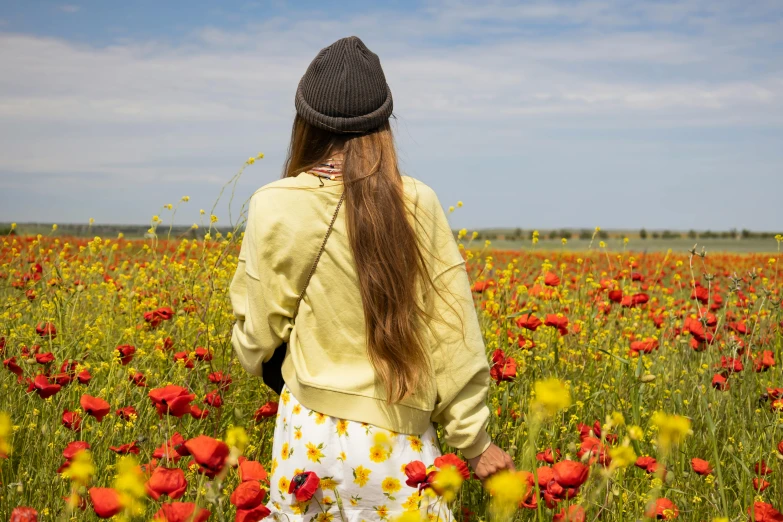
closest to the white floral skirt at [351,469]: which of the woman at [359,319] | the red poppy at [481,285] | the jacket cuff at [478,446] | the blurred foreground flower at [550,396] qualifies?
the woman at [359,319]

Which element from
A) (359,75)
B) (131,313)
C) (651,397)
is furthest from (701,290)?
(131,313)

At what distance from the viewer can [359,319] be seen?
5.64ft

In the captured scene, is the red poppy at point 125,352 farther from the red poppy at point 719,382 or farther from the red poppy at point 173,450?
the red poppy at point 719,382

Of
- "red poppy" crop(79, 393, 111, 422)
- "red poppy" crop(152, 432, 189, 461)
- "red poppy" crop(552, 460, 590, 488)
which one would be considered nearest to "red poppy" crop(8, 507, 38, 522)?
"red poppy" crop(152, 432, 189, 461)

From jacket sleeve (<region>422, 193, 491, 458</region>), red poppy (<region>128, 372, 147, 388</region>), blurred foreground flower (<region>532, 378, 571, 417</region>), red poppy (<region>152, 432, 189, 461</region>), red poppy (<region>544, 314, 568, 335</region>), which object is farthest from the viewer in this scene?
red poppy (<region>544, 314, 568, 335</region>)

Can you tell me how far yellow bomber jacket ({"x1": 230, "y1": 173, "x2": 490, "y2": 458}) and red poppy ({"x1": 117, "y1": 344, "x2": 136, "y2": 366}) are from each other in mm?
1059

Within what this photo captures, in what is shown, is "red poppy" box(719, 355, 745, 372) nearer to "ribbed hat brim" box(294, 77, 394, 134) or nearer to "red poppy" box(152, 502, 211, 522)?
"ribbed hat brim" box(294, 77, 394, 134)

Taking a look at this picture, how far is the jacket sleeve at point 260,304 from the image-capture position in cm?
172

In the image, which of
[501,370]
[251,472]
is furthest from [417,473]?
[501,370]

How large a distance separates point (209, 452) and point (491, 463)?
74cm

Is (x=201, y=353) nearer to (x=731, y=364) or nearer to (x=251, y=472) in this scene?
(x=251, y=472)

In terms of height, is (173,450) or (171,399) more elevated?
(171,399)

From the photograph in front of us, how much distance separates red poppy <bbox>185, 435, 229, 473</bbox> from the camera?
4.21 ft

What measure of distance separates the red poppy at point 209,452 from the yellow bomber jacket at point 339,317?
397mm
